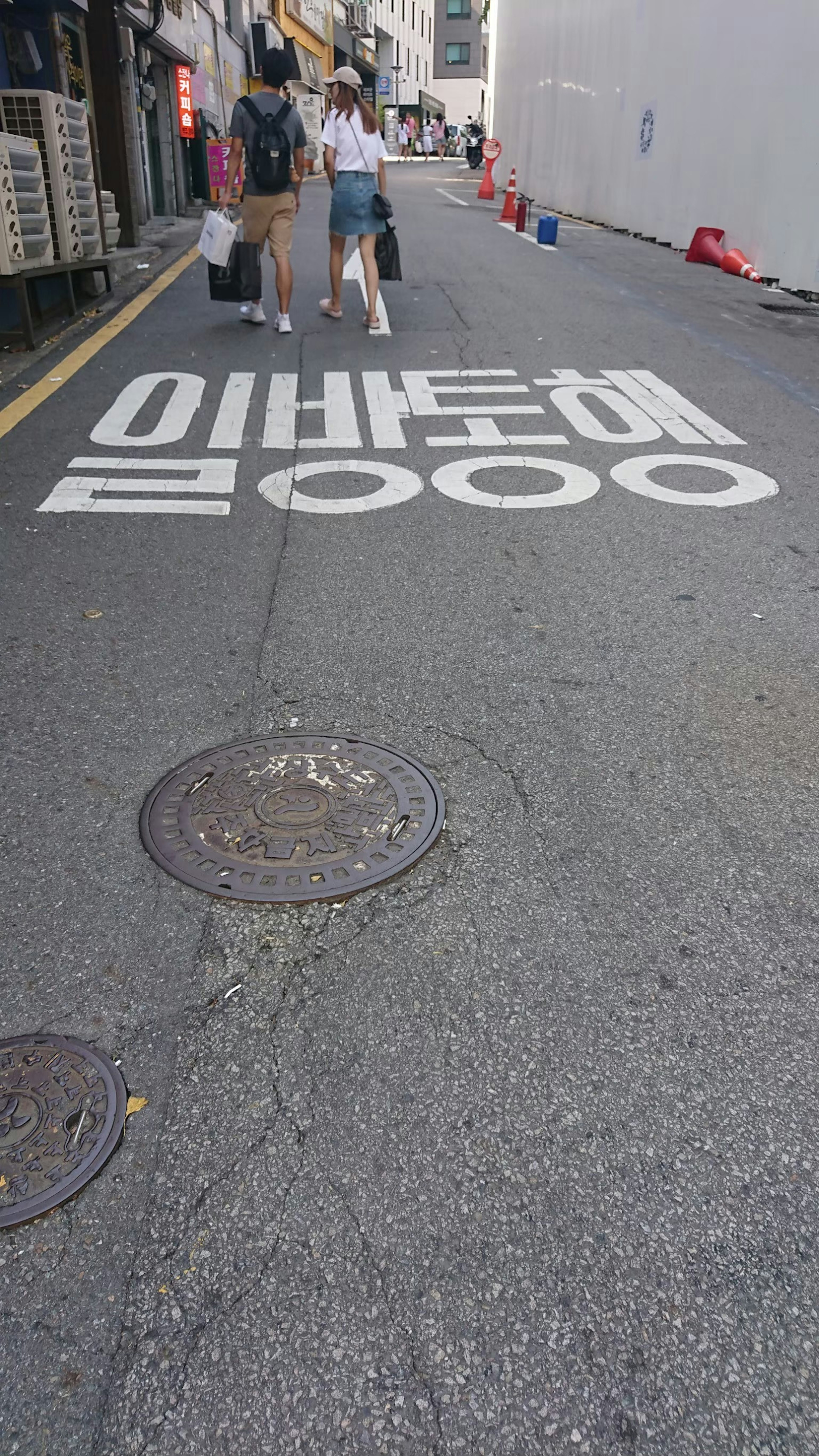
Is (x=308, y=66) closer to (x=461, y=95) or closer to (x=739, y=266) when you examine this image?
(x=739, y=266)

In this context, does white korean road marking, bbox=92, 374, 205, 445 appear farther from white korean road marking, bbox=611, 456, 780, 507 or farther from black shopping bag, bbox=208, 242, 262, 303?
white korean road marking, bbox=611, 456, 780, 507

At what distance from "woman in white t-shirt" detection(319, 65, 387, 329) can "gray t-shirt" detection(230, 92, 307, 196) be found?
8.7 inches

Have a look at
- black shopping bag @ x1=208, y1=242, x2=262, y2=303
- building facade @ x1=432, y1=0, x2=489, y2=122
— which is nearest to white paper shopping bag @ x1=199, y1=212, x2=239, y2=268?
black shopping bag @ x1=208, y1=242, x2=262, y2=303

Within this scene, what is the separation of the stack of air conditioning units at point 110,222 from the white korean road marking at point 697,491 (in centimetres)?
673

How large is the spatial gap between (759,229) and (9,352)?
32.3ft

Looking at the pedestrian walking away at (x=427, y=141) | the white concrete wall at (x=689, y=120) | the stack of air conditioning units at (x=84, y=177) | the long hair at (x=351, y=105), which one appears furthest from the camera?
the pedestrian walking away at (x=427, y=141)

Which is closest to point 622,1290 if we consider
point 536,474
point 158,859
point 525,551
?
point 158,859

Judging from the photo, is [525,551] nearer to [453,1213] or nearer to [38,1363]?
[453,1213]

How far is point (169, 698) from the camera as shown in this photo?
146 inches

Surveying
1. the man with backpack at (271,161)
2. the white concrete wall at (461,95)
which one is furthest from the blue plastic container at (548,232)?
the white concrete wall at (461,95)

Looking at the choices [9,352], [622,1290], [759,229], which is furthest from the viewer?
[759,229]

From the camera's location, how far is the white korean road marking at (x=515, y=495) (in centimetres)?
575

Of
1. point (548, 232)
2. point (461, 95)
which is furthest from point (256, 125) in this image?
point (461, 95)

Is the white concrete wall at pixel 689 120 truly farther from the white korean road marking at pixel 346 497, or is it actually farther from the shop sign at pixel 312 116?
the shop sign at pixel 312 116
